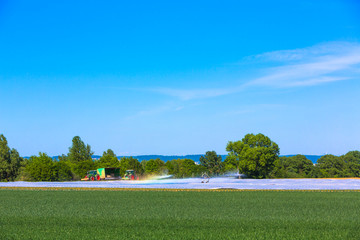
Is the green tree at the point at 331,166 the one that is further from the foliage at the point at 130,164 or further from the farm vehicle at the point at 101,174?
the farm vehicle at the point at 101,174

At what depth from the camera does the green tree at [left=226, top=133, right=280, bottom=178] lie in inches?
1922

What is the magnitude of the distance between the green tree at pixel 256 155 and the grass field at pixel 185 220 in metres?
27.0

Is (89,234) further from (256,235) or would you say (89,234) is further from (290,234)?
(290,234)

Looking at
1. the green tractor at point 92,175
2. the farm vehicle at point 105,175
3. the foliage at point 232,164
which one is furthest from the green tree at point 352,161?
the green tractor at point 92,175

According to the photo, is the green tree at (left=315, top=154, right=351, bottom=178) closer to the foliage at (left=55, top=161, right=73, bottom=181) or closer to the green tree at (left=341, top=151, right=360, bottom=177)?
the green tree at (left=341, top=151, right=360, bottom=177)

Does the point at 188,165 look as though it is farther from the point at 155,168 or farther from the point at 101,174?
the point at 101,174

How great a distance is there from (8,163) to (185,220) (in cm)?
4897

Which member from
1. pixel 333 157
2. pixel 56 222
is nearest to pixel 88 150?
pixel 333 157

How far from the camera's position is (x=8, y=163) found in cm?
5744

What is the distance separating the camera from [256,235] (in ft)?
40.8

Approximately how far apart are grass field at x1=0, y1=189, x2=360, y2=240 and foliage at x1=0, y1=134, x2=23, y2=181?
1524 inches

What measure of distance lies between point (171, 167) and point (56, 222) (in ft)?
196

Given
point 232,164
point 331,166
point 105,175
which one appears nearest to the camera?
point 105,175

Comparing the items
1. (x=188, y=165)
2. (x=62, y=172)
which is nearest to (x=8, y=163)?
(x=62, y=172)
